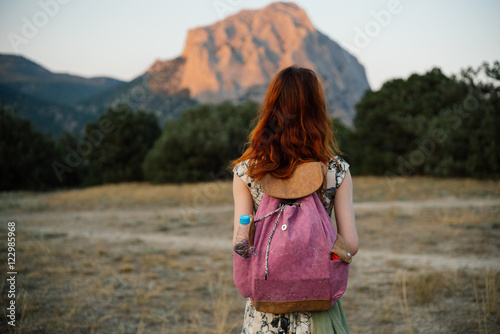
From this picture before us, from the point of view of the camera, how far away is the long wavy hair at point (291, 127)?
A: 5.71 feet

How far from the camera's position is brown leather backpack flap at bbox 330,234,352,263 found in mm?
1594

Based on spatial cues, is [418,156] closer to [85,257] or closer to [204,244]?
[204,244]

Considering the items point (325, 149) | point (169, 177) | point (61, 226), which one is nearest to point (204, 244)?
point (61, 226)

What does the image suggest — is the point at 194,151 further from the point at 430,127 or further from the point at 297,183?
the point at 297,183

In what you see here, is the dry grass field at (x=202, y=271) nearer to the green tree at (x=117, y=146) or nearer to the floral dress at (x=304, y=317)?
the floral dress at (x=304, y=317)

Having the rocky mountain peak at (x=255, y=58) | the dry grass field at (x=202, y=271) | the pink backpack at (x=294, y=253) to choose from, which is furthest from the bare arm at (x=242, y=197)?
the rocky mountain peak at (x=255, y=58)

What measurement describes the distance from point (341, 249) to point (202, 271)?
6227 millimetres

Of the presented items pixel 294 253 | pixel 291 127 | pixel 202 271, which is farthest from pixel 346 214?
pixel 202 271

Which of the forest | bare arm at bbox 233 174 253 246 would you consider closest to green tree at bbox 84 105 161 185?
the forest

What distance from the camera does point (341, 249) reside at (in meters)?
1.62

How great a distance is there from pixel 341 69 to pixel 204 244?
146 m

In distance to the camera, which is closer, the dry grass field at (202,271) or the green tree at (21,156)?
the dry grass field at (202,271)

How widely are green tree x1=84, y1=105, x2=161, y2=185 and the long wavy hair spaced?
3276 centimetres

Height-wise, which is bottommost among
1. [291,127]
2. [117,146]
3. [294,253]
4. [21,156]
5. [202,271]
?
[21,156]
